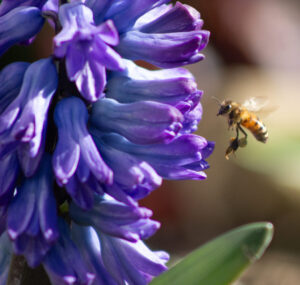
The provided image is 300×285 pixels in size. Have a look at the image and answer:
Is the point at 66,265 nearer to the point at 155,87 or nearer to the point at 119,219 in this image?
the point at 119,219

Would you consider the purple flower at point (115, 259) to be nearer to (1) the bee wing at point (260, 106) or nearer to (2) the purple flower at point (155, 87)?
(2) the purple flower at point (155, 87)

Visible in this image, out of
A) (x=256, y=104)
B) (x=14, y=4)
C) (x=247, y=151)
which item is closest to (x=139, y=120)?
(x=14, y=4)

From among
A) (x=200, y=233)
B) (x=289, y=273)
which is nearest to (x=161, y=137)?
(x=289, y=273)

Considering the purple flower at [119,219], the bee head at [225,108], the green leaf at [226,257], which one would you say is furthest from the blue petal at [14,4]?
the bee head at [225,108]

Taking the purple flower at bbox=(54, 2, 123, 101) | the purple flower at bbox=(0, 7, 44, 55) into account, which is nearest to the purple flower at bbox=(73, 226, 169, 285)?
the purple flower at bbox=(54, 2, 123, 101)

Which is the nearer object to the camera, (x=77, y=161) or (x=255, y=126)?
(x=77, y=161)

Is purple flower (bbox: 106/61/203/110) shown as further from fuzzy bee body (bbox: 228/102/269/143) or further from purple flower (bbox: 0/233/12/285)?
fuzzy bee body (bbox: 228/102/269/143)
